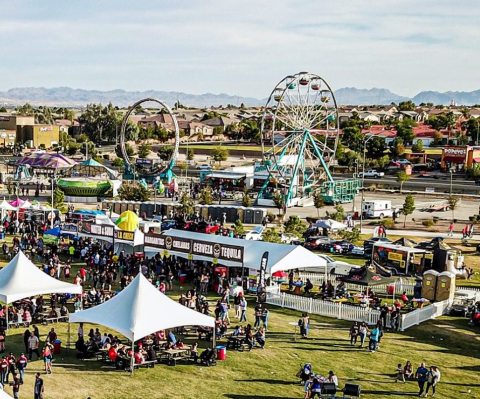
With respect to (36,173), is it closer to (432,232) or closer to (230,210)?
(230,210)

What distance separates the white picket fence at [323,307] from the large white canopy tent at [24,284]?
742 centimetres

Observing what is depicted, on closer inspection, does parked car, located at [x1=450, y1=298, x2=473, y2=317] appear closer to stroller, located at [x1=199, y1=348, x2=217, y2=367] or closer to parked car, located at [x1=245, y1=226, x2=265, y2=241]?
stroller, located at [x1=199, y1=348, x2=217, y2=367]

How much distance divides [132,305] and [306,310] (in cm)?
869

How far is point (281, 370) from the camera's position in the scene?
20.7m

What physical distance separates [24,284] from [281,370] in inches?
349

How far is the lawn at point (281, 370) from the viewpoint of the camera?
18.8 metres

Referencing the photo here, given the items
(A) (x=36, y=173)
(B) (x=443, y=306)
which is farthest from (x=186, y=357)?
(A) (x=36, y=173)

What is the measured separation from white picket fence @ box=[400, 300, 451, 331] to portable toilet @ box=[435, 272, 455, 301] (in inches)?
18.3

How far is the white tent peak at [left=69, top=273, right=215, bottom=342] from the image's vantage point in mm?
19812

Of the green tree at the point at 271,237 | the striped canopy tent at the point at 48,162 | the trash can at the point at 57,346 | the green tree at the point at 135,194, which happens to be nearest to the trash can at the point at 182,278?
the green tree at the point at 271,237

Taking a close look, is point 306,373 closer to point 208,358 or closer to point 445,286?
point 208,358

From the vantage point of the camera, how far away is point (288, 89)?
195 feet

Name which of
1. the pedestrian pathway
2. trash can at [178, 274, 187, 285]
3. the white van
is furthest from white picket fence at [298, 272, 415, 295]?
the white van

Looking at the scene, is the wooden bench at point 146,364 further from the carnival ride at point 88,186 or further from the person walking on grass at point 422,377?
the carnival ride at point 88,186
